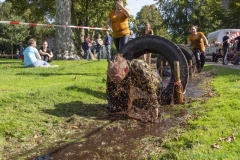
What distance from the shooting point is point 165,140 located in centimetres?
400

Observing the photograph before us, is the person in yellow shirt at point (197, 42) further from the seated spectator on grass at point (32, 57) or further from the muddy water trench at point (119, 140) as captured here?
the muddy water trench at point (119, 140)

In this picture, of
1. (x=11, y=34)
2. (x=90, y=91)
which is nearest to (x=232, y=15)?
(x=11, y=34)

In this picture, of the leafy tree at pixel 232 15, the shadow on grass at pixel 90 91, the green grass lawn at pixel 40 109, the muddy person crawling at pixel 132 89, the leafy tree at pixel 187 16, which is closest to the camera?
the green grass lawn at pixel 40 109

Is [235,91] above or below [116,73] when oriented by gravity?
below

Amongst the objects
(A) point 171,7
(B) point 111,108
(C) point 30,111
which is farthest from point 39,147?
(A) point 171,7

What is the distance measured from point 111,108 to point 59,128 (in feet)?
3.69

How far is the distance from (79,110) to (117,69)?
1521mm

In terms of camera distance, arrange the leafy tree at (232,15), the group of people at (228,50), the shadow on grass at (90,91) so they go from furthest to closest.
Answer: the leafy tree at (232,15) → the group of people at (228,50) → the shadow on grass at (90,91)

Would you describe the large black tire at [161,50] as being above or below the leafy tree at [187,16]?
below

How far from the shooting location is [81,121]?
5082 millimetres

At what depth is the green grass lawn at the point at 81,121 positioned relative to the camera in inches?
143

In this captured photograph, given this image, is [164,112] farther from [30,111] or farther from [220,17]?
[220,17]

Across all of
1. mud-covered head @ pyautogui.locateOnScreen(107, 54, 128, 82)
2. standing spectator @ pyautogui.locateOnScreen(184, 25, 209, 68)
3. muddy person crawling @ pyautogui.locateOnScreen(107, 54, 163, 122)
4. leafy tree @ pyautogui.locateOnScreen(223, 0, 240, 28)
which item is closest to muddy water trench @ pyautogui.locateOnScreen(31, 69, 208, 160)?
muddy person crawling @ pyautogui.locateOnScreen(107, 54, 163, 122)

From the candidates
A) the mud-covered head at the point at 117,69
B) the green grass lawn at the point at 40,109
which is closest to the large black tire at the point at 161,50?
the green grass lawn at the point at 40,109
